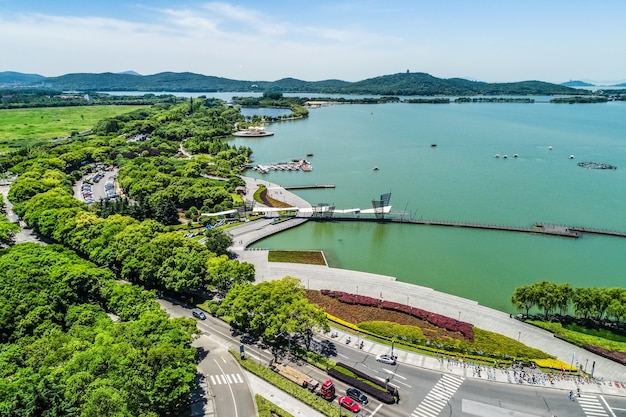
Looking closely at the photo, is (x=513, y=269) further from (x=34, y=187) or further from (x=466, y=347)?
(x=34, y=187)

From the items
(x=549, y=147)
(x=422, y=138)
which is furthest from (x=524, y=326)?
(x=422, y=138)

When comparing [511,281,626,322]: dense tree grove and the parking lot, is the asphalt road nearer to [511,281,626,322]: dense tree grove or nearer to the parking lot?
[511,281,626,322]: dense tree grove

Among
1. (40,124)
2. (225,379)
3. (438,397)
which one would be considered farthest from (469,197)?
(40,124)

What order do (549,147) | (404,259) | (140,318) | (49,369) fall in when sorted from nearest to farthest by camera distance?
(49,369) < (140,318) < (404,259) < (549,147)

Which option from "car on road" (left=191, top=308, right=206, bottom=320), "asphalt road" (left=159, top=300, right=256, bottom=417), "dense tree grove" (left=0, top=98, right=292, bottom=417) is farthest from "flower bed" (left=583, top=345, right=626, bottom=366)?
"car on road" (left=191, top=308, right=206, bottom=320)

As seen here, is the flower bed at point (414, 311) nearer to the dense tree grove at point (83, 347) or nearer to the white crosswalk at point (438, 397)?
the white crosswalk at point (438, 397)

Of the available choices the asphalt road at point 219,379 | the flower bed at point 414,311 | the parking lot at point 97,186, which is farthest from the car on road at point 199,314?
the parking lot at point 97,186
